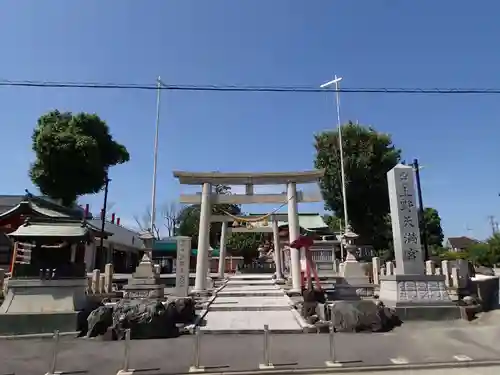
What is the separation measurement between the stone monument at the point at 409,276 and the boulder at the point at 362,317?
1.04 metres

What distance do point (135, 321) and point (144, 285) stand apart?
236 inches

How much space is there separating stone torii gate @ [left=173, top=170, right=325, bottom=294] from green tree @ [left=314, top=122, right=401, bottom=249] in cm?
1560

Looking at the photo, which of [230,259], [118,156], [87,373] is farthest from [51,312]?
[230,259]

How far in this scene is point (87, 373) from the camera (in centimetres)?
700

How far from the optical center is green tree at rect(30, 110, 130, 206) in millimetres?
32156

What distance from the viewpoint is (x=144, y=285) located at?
15.8 meters

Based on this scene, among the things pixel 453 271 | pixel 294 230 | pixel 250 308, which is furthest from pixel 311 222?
pixel 250 308

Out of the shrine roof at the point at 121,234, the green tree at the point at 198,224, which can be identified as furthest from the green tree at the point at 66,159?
the green tree at the point at 198,224

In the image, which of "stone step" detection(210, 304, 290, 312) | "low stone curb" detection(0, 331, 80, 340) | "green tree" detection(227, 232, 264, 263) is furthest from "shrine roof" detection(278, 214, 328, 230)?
Answer: "low stone curb" detection(0, 331, 80, 340)

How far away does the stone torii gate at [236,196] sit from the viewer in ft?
63.2

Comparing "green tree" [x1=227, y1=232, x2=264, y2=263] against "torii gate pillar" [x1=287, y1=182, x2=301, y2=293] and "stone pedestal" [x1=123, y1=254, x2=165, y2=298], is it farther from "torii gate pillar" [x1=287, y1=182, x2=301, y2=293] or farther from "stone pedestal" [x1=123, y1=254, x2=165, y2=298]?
"stone pedestal" [x1=123, y1=254, x2=165, y2=298]

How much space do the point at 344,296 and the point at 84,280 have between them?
11.4 m

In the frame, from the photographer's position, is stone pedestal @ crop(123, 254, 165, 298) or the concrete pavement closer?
the concrete pavement

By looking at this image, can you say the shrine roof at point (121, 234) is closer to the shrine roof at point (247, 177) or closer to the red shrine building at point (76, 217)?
the red shrine building at point (76, 217)
